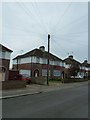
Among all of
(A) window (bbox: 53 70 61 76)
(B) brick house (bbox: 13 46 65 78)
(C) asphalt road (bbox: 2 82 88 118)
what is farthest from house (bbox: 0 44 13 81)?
(A) window (bbox: 53 70 61 76)

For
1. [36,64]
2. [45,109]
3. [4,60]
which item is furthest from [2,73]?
[36,64]

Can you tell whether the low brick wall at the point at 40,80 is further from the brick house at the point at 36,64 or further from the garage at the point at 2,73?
the brick house at the point at 36,64

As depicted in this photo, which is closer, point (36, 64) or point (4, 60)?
point (4, 60)

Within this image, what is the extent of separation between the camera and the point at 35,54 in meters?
52.8

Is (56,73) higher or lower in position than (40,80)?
higher

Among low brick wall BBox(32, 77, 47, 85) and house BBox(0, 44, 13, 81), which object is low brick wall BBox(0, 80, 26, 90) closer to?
house BBox(0, 44, 13, 81)

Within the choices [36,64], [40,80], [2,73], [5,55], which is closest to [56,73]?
[36,64]

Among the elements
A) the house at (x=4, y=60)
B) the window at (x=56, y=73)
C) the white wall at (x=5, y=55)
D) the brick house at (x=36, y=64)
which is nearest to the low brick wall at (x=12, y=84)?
the house at (x=4, y=60)

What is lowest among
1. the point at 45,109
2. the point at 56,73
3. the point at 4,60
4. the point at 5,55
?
the point at 45,109

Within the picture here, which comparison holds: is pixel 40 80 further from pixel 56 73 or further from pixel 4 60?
pixel 56 73

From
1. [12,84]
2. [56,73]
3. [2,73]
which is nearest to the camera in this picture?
[12,84]

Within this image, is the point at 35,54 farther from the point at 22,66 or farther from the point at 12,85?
the point at 12,85

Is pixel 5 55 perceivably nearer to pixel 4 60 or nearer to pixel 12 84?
pixel 4 60

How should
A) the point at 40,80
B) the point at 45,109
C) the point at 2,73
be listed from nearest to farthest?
the point at 45,109
the point at 2,73
the point at 40,80
